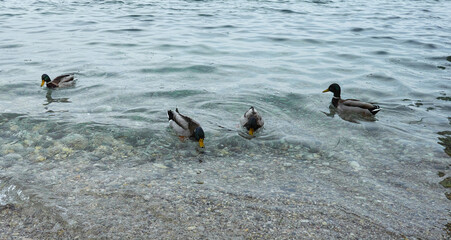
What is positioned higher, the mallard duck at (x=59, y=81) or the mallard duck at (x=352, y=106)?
the mallard duck at (x=59, y=81)

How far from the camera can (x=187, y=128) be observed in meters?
7.97

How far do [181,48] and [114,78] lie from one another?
4.69m

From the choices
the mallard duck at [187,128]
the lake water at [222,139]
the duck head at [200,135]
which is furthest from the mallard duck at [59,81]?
the duck head at [200,135]

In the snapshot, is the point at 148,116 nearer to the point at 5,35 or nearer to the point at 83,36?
the point at 83,36

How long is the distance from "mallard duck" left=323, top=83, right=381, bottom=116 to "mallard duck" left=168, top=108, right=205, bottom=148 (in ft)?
12.7

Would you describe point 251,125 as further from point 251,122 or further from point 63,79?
point 63,79

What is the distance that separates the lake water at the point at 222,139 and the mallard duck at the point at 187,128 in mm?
183

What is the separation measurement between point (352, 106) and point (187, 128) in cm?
423

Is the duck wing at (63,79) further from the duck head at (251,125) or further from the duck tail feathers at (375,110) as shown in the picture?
the duck tail feathers at (375,110)

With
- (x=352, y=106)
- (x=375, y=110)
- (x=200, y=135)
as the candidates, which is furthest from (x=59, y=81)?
(x=375, y=110)

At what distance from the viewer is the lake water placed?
5.30 metres

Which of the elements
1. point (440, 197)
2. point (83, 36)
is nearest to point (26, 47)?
point (83, 36)

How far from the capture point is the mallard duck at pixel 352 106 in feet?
31.5

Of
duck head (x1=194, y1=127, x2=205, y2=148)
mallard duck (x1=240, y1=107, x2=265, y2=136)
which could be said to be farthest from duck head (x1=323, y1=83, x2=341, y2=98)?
duck head (x1=194, y1=127, x2=205, y2=148)
